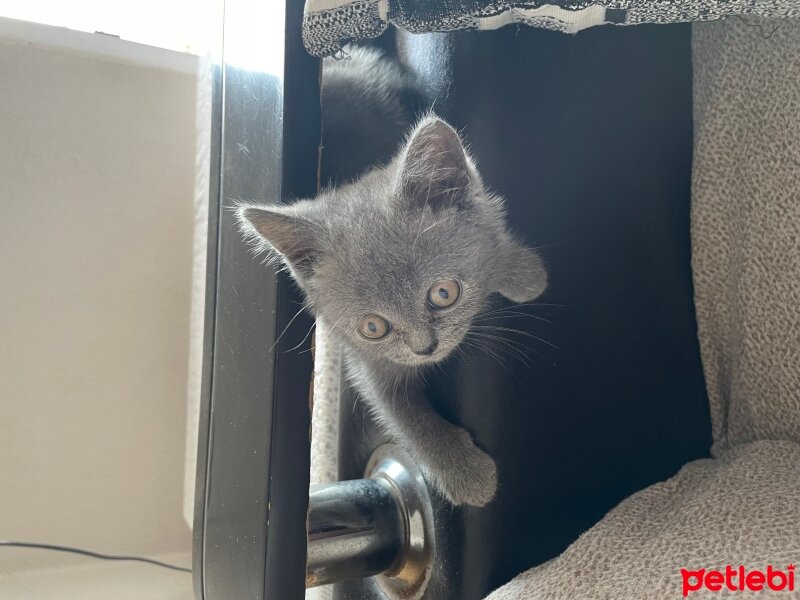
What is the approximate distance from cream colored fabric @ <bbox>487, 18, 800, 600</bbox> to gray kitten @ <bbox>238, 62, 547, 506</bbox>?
157mm

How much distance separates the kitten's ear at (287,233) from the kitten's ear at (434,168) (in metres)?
0.11

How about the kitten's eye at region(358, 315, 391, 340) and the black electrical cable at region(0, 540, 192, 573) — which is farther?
the black electrical cable at region(0, 540, 192, 573)

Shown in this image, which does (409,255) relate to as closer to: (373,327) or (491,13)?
(373,327)

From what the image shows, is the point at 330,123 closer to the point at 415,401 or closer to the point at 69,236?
the point at 415,401

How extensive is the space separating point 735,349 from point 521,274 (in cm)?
28

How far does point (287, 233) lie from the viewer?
78cm

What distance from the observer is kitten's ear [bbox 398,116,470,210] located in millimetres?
729

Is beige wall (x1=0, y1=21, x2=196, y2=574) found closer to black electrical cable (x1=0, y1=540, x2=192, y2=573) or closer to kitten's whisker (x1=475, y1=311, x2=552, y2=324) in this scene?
black electrical cable (x1=0, y1=540, x2=192, y2=573)

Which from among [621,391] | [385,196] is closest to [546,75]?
[385,196]

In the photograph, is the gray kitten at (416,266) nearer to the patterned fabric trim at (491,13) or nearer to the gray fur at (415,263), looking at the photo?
the gray fur at (415,263)

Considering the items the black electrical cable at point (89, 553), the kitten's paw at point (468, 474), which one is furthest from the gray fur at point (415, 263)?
the black electrical cable at point (89, 553)

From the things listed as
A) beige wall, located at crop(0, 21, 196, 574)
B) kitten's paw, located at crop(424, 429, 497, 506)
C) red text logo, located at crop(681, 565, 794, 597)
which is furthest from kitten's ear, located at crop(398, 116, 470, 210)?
beige wall, located at crop(0, 21, 196, 574)

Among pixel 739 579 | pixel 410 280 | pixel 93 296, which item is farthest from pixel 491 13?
pixel 93 296

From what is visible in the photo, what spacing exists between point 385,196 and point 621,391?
0.35 m
